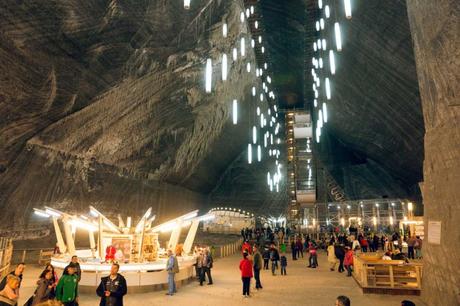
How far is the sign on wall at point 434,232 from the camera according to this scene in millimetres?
6941

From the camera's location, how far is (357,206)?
1150 inches

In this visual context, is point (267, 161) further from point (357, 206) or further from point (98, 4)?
point (98, 4)

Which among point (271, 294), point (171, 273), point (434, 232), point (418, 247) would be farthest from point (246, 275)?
point (418, 247)

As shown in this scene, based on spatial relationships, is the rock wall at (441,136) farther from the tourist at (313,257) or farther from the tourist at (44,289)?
the tourist at (44,289)

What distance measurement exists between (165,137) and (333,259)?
43.4 ft

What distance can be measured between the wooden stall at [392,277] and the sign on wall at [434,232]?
1535 millimetres

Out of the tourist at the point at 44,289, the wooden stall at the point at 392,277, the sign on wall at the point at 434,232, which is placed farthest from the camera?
the wooden stall at the point at 392,277

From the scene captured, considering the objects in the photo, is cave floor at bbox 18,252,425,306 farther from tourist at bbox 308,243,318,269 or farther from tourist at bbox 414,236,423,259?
tourist at bbox 414,236,423,259

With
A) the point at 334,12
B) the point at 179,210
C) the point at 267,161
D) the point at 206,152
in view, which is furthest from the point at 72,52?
the point at 267,161

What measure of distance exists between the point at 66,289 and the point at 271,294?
5.23 m

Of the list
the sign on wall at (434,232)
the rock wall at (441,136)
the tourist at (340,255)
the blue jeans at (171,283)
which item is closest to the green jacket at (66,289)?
the blue jeans at (171,283)

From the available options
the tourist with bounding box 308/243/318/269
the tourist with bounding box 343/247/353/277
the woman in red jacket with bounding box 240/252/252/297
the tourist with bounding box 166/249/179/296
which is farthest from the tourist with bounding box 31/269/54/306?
the tourist with bounding box 308/243/318/269

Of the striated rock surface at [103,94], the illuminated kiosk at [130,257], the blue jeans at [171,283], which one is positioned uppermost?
the striated rock surface at [103,94]

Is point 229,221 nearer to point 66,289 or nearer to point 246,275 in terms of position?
point 246,275
